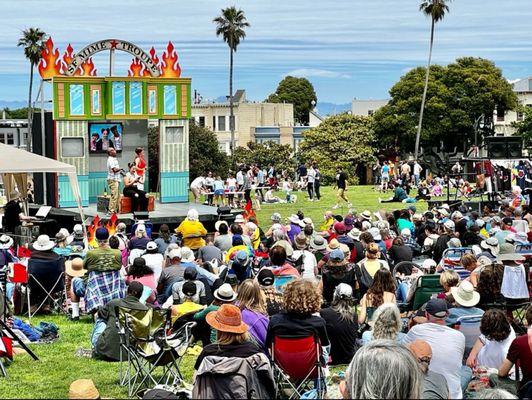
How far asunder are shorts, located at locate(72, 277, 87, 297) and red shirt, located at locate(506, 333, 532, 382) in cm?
653

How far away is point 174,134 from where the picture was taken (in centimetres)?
3130

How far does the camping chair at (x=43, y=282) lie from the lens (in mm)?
13203

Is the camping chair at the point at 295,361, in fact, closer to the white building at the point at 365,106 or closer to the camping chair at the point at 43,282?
the camping chair at the point at 43,282

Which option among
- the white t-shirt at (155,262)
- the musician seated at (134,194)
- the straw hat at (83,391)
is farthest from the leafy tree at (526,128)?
the straw hat at (83,391)

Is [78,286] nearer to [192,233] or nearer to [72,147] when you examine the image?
[192,233]

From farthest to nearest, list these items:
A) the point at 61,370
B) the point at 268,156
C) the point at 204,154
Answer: the point at 268,156 → the point at 204,154 → the point at 61,370

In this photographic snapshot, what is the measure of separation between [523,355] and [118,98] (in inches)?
927

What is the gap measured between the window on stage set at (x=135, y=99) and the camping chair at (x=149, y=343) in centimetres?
2123

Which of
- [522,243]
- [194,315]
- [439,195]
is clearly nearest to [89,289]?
[194,315]

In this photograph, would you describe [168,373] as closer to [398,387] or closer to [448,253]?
[398,387]

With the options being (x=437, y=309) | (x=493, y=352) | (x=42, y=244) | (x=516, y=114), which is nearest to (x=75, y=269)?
(x=42, y=244)

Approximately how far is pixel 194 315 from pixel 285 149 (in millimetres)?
67011

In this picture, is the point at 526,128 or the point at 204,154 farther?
the point at 526,128

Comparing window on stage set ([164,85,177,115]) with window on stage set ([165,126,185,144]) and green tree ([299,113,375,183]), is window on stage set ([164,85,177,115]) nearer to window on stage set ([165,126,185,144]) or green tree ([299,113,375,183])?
window on stage set ([165,126,185,144])
